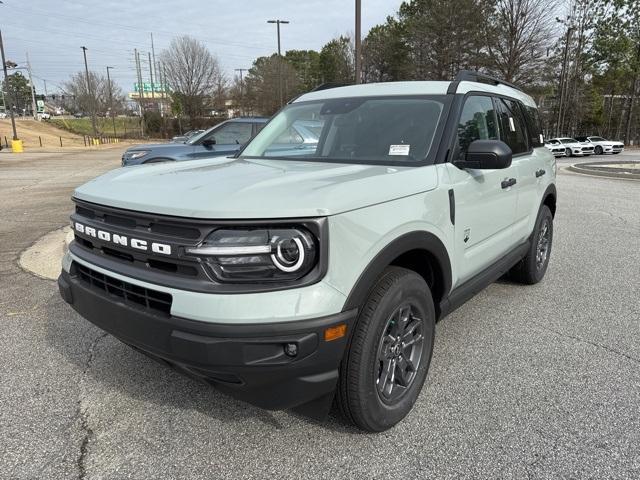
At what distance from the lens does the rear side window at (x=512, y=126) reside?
3.83m

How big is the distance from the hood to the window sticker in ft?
0.85

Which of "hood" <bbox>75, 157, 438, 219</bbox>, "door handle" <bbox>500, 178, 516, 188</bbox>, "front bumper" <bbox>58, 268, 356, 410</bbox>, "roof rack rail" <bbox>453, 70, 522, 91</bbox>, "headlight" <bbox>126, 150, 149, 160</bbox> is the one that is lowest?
"front bumper" <bbox>58, 268, 356, 410</bbox>

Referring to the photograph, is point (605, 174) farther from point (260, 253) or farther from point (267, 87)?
point (267, 87)

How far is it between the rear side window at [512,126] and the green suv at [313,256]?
0.53 metres

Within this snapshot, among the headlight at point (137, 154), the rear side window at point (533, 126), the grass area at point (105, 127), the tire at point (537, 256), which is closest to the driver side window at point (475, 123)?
the rear side window at point (533, 126)

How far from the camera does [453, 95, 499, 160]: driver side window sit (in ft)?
10.1

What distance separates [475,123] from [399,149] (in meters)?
0.72

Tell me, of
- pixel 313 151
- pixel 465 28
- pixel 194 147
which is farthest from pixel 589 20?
pixel 313 151

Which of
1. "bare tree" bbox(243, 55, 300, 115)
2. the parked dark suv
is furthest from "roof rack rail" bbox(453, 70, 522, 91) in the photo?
"bare tree" bbox(243, 55, 300, 115)

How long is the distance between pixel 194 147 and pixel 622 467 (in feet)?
28.0

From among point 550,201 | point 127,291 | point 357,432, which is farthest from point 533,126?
point 127,291

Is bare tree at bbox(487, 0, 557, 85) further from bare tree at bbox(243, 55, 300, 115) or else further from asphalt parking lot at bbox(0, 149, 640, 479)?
asphalt parking lot at bbox(0, 149, 640, 479)

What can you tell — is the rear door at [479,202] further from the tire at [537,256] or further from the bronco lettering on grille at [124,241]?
the bronco lettering on grille at [124,241]

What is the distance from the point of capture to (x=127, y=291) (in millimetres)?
2221
